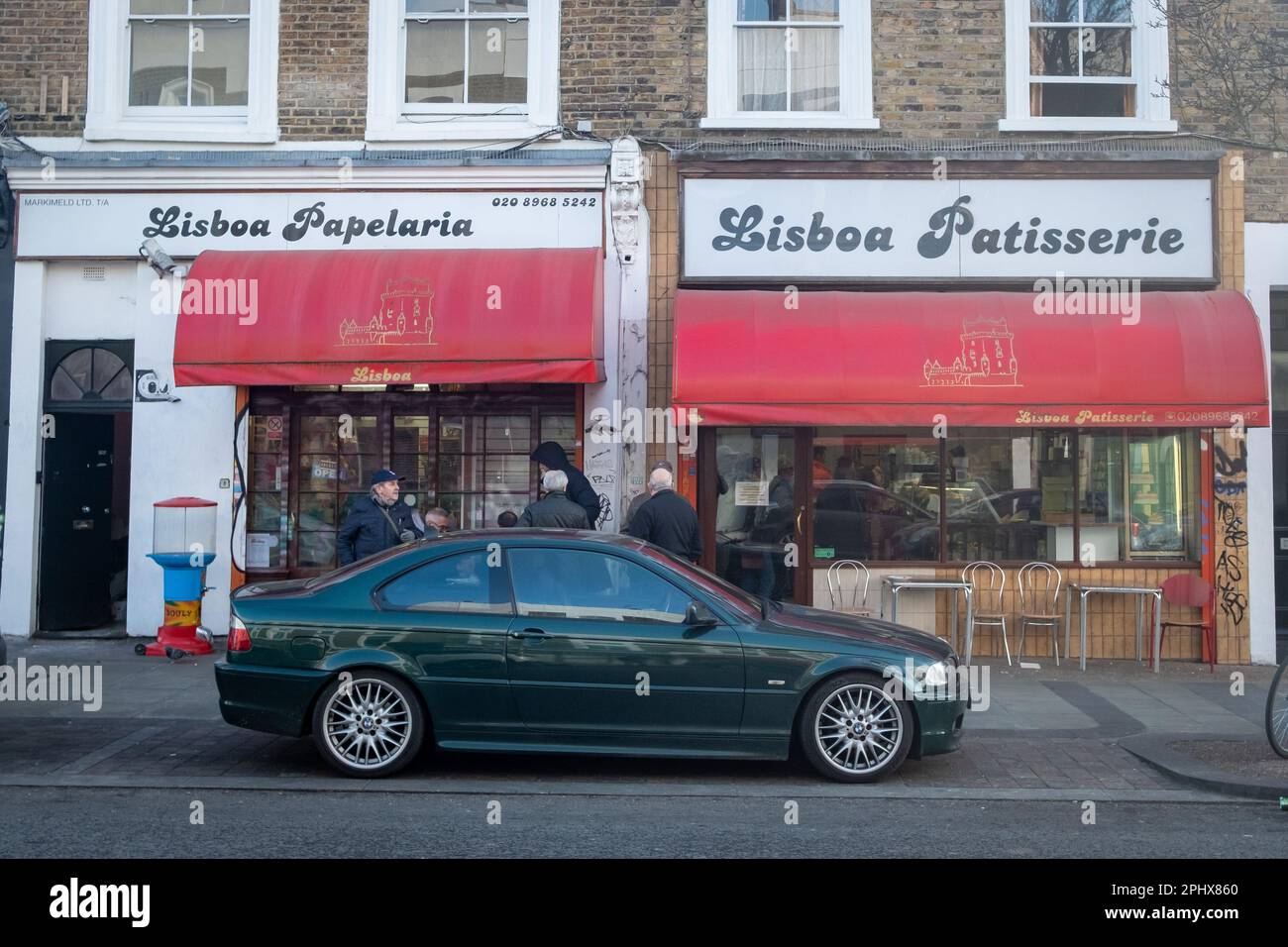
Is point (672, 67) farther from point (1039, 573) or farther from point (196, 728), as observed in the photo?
point (196, 728)

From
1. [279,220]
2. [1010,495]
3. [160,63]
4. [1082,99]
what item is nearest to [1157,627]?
[1010,495]

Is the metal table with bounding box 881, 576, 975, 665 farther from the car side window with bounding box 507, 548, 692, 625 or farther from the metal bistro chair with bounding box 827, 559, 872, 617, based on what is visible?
the car side window with bounding box 507, 548, 692, 625

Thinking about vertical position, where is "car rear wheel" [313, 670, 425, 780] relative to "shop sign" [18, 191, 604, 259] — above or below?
below

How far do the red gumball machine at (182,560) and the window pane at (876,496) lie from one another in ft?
19.8

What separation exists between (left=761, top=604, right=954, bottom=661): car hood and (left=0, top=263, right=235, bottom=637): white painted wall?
7.03 meters

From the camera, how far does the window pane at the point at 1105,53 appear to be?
12.5 meters

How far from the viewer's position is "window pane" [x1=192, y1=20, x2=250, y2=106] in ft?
41.9

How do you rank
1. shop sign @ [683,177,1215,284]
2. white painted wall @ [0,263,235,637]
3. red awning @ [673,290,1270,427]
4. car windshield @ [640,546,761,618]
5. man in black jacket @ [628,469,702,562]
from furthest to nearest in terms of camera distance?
white painted wall @ [0,263,235,637], shop sign @ [683,177,1215,284], red awning @ [673,290,1270,427], man in black jacket @ [628,469,702,562], car windshield @ [640,546,761,618]

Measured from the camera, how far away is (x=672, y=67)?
12.5 metres

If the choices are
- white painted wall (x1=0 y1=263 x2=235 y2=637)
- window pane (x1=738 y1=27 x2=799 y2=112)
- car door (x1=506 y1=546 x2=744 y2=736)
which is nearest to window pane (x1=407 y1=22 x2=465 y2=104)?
window pane (x1=738 y1=27 x2=799 y2=112)

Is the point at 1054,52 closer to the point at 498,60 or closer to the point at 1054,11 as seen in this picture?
the point at 1054,11

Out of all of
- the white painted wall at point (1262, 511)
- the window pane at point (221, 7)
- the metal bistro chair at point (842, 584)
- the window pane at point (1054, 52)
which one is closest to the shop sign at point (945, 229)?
the white painted wall at point (1262, 511)

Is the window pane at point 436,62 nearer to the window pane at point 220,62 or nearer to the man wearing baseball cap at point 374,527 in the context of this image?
the window pane at point 220,62
